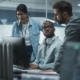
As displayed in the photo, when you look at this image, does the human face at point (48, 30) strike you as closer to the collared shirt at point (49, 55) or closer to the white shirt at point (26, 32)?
the collared shirt at point (49, 55)

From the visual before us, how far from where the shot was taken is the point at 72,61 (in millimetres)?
752

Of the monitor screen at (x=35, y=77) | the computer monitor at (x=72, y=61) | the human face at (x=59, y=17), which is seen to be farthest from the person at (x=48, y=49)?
the computer monitor at (x=72, y=61)

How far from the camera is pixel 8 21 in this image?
487 cm

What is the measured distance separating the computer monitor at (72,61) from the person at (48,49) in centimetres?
141

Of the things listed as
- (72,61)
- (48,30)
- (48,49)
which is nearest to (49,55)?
(48,49)

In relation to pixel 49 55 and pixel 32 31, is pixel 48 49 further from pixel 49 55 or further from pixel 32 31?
pixel 32 31

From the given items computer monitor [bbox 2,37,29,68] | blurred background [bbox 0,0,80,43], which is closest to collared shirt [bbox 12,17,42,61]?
computer monitor [bbox 2,37,29,68]

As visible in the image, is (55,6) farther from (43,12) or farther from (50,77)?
(43,12)

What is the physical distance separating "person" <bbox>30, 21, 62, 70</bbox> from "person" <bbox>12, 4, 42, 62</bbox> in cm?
51

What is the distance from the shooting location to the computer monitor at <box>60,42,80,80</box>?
741 mm

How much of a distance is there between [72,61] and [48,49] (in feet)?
5.42

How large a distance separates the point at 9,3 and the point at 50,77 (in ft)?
12.4

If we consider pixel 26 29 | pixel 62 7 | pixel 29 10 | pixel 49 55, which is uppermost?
pixel 62 7

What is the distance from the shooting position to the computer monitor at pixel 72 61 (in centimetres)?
74
